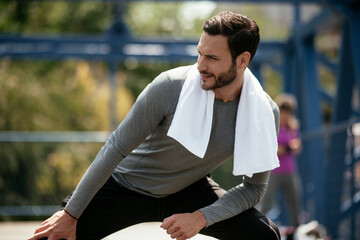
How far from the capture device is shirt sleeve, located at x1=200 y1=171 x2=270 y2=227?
2648 millimetres

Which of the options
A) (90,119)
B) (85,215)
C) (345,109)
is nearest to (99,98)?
(90,119)

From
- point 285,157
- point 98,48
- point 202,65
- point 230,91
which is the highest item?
point 98,48

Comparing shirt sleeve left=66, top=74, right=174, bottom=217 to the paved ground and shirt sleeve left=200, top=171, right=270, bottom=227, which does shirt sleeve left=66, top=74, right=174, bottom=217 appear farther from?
the paved ground

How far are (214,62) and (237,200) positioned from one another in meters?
0.73

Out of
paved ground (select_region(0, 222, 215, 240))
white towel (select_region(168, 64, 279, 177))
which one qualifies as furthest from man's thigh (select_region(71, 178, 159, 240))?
paved ground (select_region(0, 222, 215, 240))

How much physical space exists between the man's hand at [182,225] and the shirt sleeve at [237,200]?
0.24 feet

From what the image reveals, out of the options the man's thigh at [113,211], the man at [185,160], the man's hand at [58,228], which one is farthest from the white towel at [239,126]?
the man's hand at [58,228]

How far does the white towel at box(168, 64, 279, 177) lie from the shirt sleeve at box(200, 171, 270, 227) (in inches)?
5.7

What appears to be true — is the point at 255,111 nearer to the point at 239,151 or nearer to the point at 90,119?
the point at 239,151

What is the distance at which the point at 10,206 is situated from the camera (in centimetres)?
850

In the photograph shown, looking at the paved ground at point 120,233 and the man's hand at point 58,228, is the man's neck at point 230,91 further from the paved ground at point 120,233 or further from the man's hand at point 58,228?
the paved ground at point 120,233

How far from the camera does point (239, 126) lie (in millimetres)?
2707

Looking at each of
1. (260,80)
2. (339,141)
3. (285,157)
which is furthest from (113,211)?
(260,80)

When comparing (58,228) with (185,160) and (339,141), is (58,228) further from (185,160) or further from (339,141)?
(339,141)
